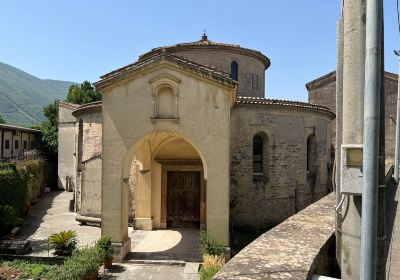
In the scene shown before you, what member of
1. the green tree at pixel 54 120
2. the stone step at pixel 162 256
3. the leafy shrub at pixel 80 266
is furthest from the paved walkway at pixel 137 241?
the green tree at pixel 54 120

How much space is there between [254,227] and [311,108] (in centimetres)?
691

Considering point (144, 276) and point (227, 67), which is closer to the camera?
point (144, 276)

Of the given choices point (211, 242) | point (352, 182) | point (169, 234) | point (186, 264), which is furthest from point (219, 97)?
point (352, 182)

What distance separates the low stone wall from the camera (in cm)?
480

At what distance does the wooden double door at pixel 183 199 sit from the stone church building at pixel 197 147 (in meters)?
0.05

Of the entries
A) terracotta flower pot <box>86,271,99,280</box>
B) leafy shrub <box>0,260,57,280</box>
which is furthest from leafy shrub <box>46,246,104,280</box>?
leafy shrub <box>0,260,57,280</box>

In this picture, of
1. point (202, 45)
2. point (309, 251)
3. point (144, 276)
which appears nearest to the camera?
point (309, 251)

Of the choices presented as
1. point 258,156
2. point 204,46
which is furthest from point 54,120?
point 258,156

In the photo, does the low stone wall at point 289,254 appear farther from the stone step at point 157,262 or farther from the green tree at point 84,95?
the green tree at point 84,95

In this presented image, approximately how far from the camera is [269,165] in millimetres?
17000

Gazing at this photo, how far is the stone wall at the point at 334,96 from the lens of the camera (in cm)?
2662

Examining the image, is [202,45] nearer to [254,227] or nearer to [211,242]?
[254,227]

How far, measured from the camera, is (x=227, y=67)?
65.9ft

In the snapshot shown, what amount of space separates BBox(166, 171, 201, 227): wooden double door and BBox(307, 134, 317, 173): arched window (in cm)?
643
